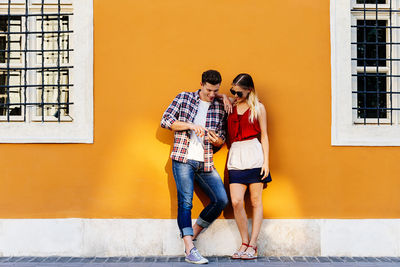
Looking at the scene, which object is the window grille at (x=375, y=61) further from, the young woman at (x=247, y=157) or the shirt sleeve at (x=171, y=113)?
the shirt sleeve at (x=171, y=113)

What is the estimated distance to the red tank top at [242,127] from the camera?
476 cm

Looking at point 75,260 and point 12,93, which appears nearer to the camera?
point 75,260

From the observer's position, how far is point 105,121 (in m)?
5.07

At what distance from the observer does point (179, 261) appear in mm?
4730

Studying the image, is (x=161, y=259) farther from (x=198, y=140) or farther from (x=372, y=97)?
(x=372, y=97)

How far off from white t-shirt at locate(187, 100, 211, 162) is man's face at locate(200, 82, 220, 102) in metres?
0.07

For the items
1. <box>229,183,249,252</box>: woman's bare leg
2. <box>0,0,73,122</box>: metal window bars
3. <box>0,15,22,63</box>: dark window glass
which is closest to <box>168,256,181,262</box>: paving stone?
<box>229,183,249,252</box>: woman's bare leg

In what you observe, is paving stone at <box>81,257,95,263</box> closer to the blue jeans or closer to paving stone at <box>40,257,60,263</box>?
paving stone at <box>40,257,60,263</box>

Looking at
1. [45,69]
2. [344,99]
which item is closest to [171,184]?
[45,69]

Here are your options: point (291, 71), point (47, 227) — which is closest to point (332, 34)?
point (291, 71)

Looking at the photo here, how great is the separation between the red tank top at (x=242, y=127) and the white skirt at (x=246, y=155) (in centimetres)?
7

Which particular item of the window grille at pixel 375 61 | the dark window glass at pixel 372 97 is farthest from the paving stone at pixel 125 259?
the dark window glass at pixel 372 97

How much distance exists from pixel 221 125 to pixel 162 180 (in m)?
0.98

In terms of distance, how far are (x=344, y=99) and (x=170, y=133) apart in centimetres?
213
